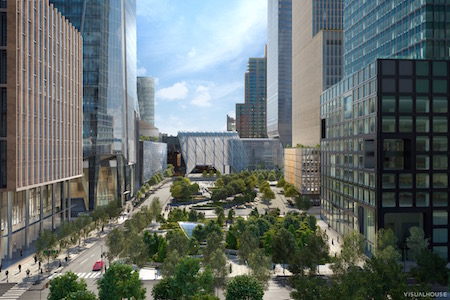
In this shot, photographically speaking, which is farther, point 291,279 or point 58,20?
point 58,20

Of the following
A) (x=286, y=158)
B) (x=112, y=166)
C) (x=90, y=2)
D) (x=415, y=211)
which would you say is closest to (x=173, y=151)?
(x=286, y=158)

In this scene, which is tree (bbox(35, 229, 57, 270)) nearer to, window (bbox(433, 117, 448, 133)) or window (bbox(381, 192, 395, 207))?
window (bbox(381, 192, 395, 207))

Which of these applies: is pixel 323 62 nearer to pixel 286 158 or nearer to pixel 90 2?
pixel 286 158

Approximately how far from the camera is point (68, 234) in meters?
57.0

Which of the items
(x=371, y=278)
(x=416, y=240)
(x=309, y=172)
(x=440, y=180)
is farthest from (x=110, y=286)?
(x=309, y=172)

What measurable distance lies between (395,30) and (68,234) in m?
67.0

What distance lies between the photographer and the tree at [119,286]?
31719mm

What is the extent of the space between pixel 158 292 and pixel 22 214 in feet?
125

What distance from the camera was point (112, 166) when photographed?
93.6m

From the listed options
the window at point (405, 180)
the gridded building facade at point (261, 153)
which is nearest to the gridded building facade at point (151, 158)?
the gridded building facade at point (261, 153)

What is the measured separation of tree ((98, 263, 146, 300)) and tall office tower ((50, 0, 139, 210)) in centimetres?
5743

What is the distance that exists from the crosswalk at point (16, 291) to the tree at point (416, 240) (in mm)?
51449

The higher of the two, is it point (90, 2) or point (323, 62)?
point (90, 2)

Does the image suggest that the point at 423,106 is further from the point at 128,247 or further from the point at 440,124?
the point at 128,247
